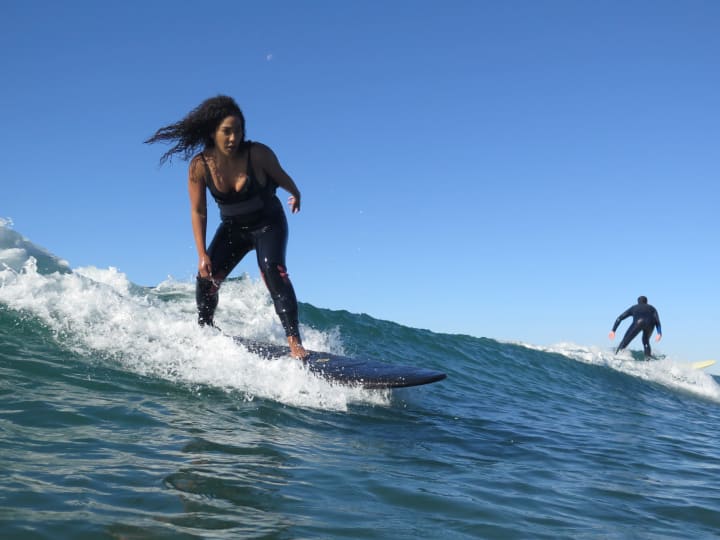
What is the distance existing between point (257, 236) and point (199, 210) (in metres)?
0.60

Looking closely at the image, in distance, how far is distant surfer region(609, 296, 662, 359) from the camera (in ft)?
52.4

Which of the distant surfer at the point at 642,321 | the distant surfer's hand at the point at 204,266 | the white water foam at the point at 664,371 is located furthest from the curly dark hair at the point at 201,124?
the distant surfer at the point at 642,321

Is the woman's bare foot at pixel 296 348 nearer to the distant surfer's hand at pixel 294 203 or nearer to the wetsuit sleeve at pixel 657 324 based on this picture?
the distant surfer's hand at pixel 294 203

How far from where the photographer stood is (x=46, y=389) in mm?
4035

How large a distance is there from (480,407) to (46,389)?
4357mm

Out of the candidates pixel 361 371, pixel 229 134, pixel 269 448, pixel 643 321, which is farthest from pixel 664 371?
pixel 269 448

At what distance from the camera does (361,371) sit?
5.25m

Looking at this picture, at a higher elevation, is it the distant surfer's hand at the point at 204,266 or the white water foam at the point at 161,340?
the distant surfer's hand at the point at 204,266

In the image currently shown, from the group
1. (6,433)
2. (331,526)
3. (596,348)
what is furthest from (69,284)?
(596,348)

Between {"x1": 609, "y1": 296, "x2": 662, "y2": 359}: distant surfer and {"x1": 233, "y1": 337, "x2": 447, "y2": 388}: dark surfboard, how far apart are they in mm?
12437

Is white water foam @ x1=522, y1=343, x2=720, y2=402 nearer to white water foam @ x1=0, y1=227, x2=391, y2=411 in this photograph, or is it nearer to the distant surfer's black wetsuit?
white water foam @ x1=0, y1=227, x2=391, y2=411

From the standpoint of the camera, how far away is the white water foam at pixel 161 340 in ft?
16.2

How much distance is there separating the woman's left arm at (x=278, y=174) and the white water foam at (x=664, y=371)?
1130 cm

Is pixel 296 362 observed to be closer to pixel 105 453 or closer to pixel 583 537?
pixel 105 453
